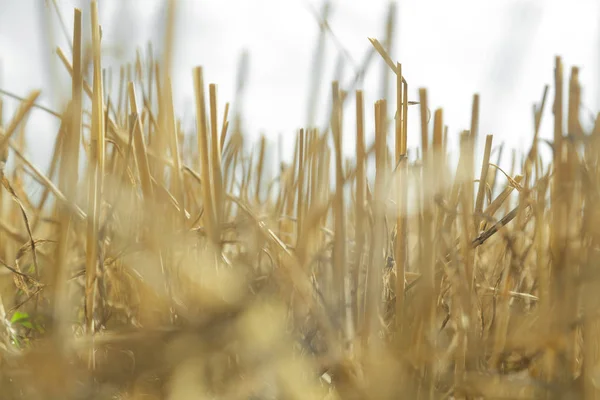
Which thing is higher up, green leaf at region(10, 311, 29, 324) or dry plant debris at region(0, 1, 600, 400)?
dry plant debris at region(0, 1, 600, 400)

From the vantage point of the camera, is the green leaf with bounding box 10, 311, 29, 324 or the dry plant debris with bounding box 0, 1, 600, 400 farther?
the green leaf with bounding box 10, 311, 29, 324

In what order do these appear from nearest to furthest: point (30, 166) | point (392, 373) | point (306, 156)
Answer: point (392, 373), point (30, 166), point (306, 156)

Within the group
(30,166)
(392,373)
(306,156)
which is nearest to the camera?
(392,373)

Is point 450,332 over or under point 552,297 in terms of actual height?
under

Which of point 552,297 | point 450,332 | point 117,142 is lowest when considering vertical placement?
point 450,332

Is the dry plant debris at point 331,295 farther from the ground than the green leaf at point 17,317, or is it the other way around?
the dry plant debris at point 331,295

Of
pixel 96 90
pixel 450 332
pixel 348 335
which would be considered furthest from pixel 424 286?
pixel 96 90

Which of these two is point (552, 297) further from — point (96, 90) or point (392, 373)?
point (96, 90)

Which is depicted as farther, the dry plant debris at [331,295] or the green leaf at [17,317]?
the green leaf at [17,317]

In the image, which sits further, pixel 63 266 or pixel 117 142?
pixel 117 142
